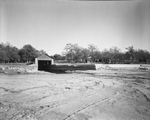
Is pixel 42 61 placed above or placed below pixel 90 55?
below

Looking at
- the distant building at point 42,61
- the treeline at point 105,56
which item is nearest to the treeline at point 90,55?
the treeline at point 105,56

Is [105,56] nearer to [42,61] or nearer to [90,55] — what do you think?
[90,55]

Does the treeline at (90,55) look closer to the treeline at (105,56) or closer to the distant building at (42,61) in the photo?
the treeline at (105,56)

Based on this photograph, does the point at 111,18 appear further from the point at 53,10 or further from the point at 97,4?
the point at 53,10

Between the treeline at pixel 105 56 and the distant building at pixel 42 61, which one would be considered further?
the treeline at pixel 105 56

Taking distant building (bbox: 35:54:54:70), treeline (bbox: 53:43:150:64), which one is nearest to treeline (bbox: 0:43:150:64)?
treeline (bbox: 53:43:150:64)

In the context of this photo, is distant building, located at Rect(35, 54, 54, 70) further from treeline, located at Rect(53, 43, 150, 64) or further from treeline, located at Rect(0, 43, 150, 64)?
treeline, located at Rect(0, 43, 150, 64)

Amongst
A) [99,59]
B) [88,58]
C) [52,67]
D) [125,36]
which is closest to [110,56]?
[99,59]

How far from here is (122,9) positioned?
9.86ft

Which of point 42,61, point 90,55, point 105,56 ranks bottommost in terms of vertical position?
point 42,61

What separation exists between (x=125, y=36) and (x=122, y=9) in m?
0.93

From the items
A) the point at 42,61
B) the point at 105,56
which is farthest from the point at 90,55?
the point at 42,61

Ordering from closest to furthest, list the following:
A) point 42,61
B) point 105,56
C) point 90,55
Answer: point 42,61
point 105,56
point 90,55

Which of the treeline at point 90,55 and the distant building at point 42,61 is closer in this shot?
the distant building at point 42,61
